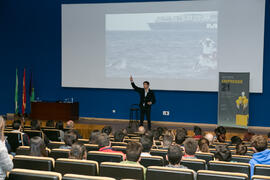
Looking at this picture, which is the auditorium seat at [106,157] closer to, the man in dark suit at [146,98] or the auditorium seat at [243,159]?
the auditorium seat at [243,159]

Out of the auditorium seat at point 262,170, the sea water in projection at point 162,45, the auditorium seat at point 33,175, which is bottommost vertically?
the auditorium seat at point 262,170

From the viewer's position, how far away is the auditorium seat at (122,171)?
110 inches

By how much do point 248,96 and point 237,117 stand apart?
63cm

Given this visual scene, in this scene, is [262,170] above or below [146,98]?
below

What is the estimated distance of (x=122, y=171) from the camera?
113 inches

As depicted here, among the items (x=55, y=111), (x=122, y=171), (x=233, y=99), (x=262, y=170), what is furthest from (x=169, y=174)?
(x=55, y=111)

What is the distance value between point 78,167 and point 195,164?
1.22 m

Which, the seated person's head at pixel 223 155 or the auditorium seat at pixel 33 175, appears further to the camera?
the seated person's head at pixel 223 155

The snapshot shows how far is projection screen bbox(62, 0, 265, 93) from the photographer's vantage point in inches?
371

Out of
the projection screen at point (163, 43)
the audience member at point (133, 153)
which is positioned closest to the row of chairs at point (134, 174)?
the audience member at point (133, 153)

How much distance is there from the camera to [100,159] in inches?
144

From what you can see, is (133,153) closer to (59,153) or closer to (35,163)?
(35,163)

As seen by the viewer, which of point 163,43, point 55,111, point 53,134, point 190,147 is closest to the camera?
point 190,147

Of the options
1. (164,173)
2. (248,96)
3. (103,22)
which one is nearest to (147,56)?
(103,22)
